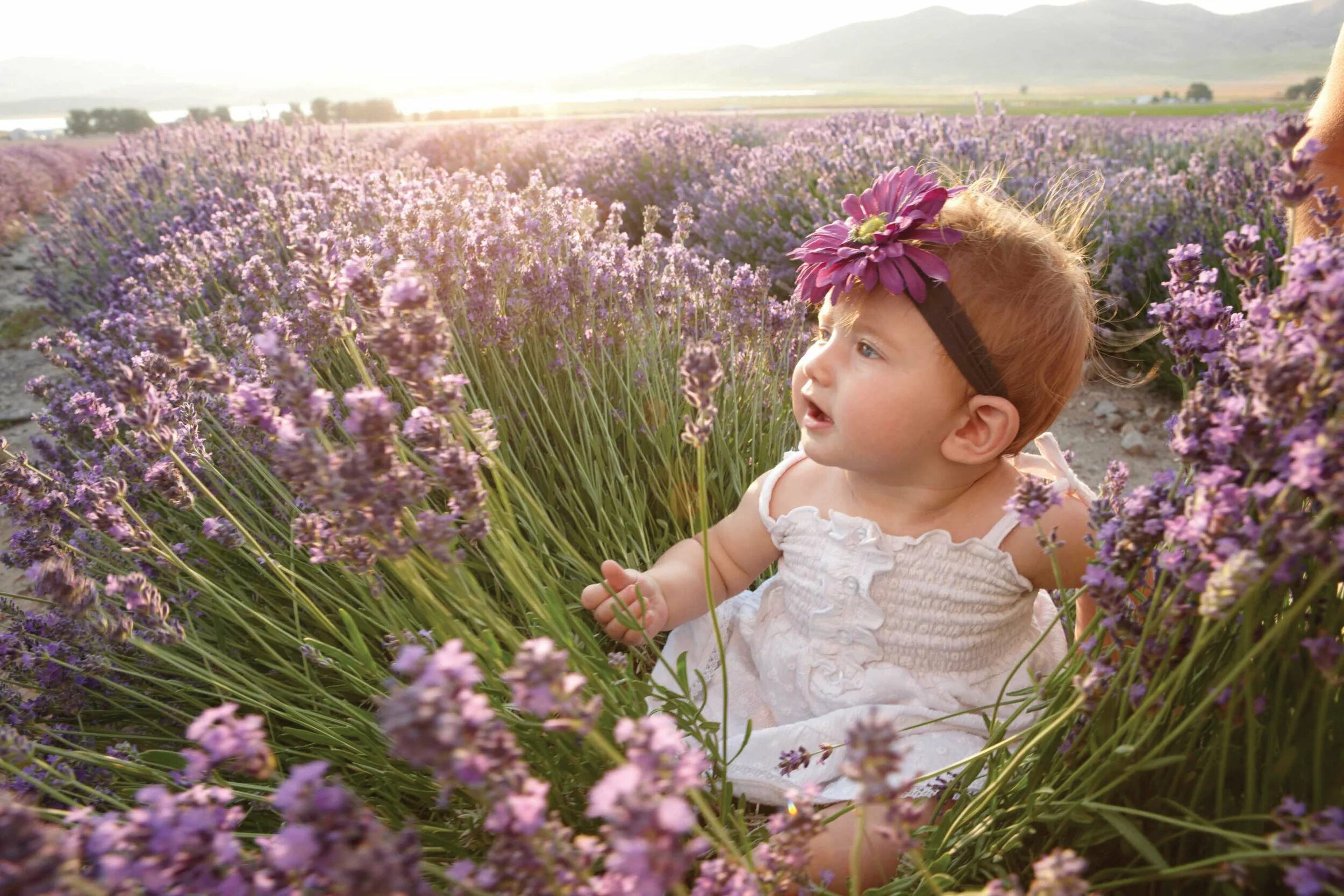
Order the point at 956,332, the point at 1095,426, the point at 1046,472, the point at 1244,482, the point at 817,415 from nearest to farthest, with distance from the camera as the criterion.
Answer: the point at 1244,482 < the point at 956,332 < the point at 817,415 < the point at 1046,472 < the point at 1095,426

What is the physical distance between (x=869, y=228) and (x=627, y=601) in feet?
2.83

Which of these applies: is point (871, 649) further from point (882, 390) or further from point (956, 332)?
point (956, 332)

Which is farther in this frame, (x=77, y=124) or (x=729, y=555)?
(x=77, y=124)

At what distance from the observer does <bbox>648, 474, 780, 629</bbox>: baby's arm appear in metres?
1.89

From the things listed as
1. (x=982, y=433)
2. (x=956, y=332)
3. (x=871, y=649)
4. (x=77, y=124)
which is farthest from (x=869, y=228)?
(x=77, y=124)

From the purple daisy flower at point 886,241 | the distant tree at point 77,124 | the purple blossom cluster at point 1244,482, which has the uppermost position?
the distant tree at point 77,124

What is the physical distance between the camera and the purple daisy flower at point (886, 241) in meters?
1.56

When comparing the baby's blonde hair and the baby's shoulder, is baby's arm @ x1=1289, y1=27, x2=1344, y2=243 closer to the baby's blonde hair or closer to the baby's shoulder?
the baby's blonde hair

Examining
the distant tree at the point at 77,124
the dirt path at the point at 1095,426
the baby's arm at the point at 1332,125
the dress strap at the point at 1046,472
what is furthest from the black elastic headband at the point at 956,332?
the distant tree at the point at 77,124

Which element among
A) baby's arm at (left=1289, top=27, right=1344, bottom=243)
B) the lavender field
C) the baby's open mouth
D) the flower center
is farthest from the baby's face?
baby's arm at (left=1289, top=27, right=1344, bottom=243)

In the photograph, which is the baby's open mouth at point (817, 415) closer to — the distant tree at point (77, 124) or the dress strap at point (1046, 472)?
the dress strap at point (1046, 472)

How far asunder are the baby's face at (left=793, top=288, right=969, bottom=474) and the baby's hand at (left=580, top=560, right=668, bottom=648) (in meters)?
0.42

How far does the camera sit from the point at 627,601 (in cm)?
177

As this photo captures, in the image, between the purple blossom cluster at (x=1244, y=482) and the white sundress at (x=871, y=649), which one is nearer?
the purple blossom cluster at (x=1244, y=482)
